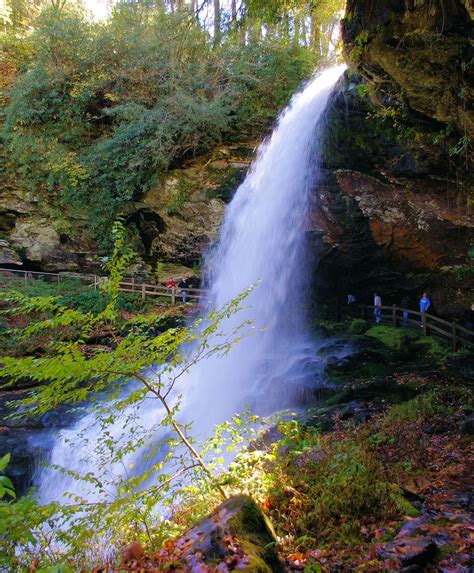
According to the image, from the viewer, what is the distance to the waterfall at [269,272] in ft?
32.1

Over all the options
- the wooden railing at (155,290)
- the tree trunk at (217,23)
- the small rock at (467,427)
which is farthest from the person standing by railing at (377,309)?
the tree trunk at (217,23)

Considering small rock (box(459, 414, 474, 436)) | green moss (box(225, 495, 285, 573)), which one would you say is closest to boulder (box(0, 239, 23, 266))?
green moss (box(225, 495, 285, 573))

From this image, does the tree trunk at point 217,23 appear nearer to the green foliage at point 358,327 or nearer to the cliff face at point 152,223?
the green foliage at point 358,327

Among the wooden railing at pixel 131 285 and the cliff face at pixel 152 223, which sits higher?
the cliff face at pixel 152 223

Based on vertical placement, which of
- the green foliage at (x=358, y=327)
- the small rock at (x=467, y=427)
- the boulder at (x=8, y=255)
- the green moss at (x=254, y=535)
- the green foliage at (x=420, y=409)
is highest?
the boulder at (x=8, y=255)

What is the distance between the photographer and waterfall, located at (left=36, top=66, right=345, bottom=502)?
9.78 meters

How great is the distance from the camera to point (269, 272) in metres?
13.9

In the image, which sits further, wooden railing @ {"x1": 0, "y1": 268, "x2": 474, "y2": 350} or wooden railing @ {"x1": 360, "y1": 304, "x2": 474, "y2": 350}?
wooden railing @ {"x1": 0, "y1": 268, "x2": 474, "y2": 350}

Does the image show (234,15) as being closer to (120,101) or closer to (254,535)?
(254,535)

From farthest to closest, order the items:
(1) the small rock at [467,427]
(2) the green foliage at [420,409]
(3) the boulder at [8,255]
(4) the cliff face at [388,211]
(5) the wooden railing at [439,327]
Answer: (3) the boulder at [8,255] < (4) the cliff face at [388,211] < (5) the wooden railing at [439,327] < (2) the green foliage at [420,409] < (1) the small rock at [467,427]

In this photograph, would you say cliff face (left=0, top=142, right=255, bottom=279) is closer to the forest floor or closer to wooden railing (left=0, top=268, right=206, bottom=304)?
wooden railing (left=0, top=268, right=206, bottom=304)

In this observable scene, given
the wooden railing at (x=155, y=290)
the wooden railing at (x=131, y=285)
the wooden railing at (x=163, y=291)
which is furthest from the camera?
the wooden railing at (x=131, y=285)

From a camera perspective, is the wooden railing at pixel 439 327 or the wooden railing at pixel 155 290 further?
the wooden railing at pixel 155 290

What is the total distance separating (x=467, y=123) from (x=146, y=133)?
13.0m
